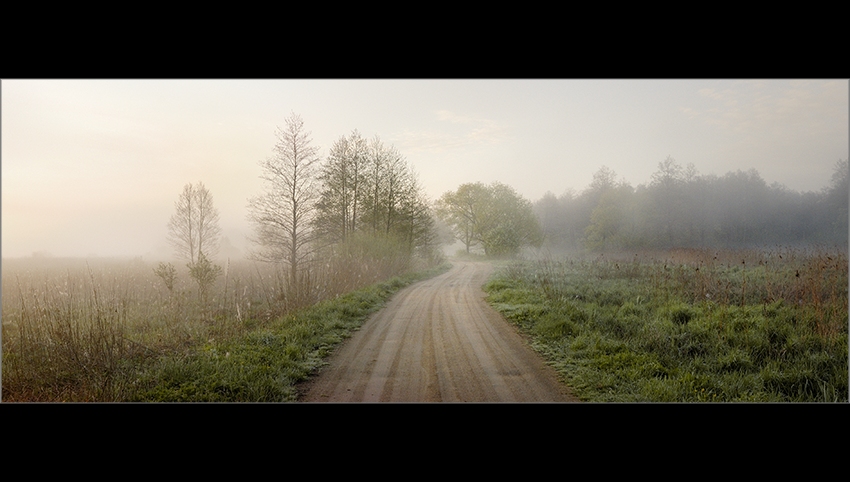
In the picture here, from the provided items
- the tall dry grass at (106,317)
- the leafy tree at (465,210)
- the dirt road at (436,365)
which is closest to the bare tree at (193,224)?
the tall dry grass at (106,317)

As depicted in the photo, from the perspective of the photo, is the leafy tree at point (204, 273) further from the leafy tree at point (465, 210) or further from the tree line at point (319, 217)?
the leafy tree at point (465, 210)

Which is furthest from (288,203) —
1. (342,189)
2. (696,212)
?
(696,212)

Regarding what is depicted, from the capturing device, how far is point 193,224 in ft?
18.0

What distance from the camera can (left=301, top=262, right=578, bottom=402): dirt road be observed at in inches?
147

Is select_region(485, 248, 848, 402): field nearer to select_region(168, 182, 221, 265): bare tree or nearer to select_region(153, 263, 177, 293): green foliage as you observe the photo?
select_region(168, 182, 221, 265): bare tree

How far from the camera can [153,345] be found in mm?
5000

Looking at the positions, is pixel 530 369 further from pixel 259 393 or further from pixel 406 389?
pixel 259 393

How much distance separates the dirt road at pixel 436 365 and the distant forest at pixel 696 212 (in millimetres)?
2351

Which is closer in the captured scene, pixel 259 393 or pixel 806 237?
pixel 259 393

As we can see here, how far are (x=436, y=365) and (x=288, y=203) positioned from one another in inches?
223

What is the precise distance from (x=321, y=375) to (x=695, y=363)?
179 inches

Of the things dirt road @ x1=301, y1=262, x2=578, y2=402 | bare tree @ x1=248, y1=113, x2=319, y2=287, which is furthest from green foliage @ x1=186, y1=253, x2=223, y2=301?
dirt road @ x1=301, y1=262, x2=578, y2=402

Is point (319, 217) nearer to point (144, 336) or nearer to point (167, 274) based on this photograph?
point (167, 274)

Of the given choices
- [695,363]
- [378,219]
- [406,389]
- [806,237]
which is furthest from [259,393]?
[378,219]
